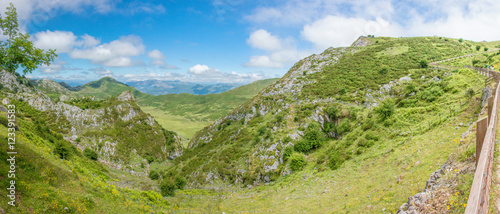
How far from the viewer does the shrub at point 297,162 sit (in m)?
34.5

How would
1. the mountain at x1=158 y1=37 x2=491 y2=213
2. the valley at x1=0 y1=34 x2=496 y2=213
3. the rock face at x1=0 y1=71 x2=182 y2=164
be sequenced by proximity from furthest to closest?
1. the rock face at x1=0 y1=71 x2=182 y2=164
2. the mountain at x1=158 y1=37 x2=491 y2=213
3. the valley at x1=0 y1=34 x2=496 y2=213

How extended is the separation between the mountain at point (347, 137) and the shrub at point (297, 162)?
168 mm

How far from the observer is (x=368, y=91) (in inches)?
2066

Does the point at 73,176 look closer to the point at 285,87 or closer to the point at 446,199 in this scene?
the point at 446,199

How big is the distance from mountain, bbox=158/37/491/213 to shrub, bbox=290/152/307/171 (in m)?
0.17

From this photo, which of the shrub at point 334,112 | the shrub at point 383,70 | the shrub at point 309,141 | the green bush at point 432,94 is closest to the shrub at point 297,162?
the shrub at point 309,141

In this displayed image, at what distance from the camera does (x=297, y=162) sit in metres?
Result: 34.8

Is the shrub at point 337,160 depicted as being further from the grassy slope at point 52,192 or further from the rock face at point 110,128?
the rock face at point 110,128

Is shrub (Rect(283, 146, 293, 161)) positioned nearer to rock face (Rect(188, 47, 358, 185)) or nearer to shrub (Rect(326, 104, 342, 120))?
rock face (Rect(188, 47, 358, 185))

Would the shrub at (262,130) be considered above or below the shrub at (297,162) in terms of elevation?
above

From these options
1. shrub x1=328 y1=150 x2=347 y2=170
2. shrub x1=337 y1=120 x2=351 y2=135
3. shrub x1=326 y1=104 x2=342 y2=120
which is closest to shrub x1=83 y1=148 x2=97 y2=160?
shrub x1=328 y1=150 x2=347 y2=170

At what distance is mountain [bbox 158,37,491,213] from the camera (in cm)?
1753

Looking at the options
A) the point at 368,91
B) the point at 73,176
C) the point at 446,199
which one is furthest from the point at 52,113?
the point at 368,91

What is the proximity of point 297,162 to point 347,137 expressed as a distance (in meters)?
9.59
